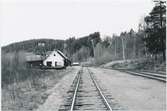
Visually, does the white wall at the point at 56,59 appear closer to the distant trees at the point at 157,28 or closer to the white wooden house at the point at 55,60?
the white wooden house at the point at 55,60

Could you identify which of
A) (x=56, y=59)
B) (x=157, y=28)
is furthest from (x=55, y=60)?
(x=157, y=28)

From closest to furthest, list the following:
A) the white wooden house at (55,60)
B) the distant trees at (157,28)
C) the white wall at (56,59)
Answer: the distant trees at (157,28), the white wooden house at (55,60), the white wall at (56,59)

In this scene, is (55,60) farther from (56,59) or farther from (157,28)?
(157,28)

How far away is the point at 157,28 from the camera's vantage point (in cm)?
4862

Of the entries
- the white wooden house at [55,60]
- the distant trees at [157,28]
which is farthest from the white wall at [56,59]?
the distant trees at [157,28]

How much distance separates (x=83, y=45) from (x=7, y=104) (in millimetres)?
114535

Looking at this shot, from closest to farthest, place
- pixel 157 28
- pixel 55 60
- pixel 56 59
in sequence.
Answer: pixel 157 28 < pixel 55 60 < pixel 56 59

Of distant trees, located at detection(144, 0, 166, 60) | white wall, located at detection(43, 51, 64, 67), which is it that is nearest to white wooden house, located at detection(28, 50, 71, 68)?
white wall, located at detection(43, 51, 64, 67)

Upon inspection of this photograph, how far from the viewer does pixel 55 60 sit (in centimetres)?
8425

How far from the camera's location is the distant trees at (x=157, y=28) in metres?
48.0

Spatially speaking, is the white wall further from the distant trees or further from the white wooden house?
the distant trees

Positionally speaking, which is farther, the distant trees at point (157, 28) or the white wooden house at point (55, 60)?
the white wooden house at point (55, 60)

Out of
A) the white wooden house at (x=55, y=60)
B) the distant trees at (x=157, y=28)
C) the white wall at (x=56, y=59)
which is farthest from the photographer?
the white wall at (x=56, y=59)

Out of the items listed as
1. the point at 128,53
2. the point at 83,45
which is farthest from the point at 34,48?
the point at 83,45
